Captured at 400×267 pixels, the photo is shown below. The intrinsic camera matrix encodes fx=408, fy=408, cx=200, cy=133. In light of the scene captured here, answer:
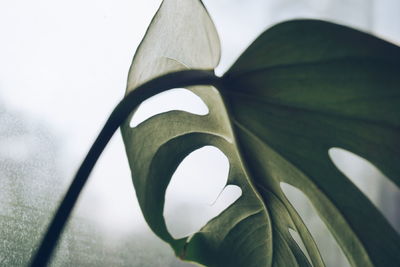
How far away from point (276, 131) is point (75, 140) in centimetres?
39

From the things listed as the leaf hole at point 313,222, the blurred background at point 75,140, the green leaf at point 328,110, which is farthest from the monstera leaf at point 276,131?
the leaf hole at point 313,222

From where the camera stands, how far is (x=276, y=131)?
54 centimetres

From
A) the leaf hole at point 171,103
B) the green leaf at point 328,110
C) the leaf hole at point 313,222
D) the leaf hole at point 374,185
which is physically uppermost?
the green leaf at point 328,110

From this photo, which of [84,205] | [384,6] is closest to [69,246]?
[84,205]

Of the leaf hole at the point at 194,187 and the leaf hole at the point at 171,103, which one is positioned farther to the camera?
the leaf hole at the point at 194,187

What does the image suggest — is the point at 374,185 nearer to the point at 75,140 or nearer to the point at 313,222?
the point at 313,222

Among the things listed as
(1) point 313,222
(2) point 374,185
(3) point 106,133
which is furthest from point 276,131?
(2) point 374,185

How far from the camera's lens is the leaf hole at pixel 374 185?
1158 mm

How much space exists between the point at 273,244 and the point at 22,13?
0.57 meters

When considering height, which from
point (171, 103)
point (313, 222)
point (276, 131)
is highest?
point (276, 131)

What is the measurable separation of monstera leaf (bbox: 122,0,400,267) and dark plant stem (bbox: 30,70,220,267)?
0.13 ft

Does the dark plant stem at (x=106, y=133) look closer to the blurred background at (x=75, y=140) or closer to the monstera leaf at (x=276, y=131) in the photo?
the monstera leaf at (x=276, y=131)

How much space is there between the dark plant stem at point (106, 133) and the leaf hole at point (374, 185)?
29.0 inches

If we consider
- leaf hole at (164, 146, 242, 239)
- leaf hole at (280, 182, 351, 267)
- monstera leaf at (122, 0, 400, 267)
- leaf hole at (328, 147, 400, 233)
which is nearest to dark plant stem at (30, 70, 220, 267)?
monstera leaf at (122, 0, 400, 267)
